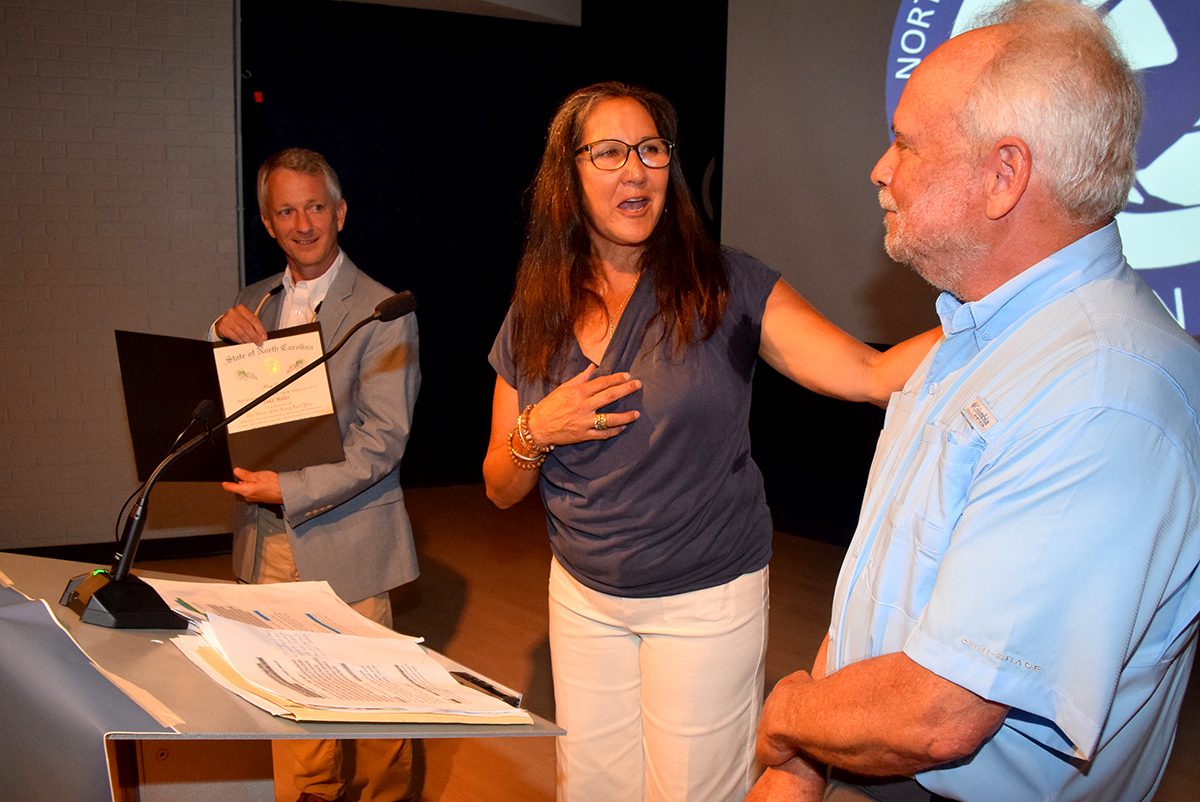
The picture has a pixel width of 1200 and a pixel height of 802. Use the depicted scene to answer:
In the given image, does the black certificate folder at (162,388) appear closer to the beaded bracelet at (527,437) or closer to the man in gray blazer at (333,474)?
the man in gray blazer at (333,474)

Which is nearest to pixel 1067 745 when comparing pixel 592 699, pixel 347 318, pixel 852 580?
pixel 852 580

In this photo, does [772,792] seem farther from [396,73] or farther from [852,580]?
[396,73]

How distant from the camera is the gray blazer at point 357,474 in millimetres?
2734

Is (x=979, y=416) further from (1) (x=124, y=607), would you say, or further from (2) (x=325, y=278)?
(2) (x=325, y=278)

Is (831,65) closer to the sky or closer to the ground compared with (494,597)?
closer to the sky

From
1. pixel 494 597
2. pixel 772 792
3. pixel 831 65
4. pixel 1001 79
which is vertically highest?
pixel 831 65

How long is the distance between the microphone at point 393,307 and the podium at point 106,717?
61cm

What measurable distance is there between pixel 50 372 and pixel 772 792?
17.2 feet

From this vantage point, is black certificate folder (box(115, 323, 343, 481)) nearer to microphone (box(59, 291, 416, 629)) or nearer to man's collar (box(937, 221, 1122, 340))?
microphone (box(59, 291, 416, 629))

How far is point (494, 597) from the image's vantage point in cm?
500

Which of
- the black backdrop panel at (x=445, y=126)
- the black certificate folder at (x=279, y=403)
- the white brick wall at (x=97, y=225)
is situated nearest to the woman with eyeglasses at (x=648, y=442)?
the black certificate folder at (x=279, y=403)

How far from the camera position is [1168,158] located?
11.3 feet

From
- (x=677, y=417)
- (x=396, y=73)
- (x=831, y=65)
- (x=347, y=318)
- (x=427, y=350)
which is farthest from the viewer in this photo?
(x=427, y=350)

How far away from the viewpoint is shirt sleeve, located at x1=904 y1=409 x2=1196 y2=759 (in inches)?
38.9
